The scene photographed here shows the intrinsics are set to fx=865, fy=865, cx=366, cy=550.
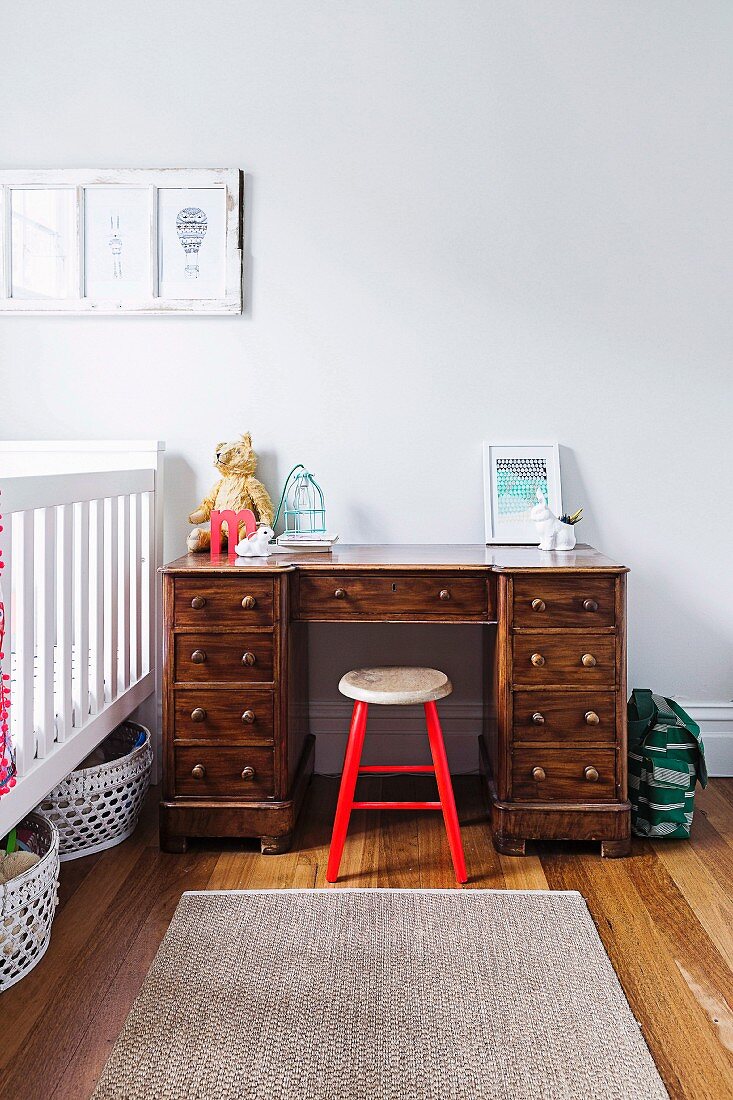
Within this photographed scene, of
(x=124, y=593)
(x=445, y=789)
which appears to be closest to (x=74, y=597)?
(x=124, y=593)

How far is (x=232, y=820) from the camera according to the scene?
86.0 inches

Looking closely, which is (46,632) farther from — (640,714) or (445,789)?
(640,714)

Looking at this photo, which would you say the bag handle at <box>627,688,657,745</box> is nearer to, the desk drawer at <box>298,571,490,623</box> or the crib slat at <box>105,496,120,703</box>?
the desk drawer at <box>298,571,490,623</box>

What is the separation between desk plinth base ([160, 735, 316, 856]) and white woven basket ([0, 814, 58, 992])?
0.41 m

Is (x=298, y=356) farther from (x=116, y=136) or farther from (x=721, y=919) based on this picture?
(x=721, y=919)

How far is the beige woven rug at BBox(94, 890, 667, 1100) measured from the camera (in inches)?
54.2

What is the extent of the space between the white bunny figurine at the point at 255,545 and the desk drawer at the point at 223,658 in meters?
0.25

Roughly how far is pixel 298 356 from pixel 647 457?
112 centimetres

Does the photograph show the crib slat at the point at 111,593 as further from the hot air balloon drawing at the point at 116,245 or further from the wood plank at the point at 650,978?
the wood plank at the point at 650,978

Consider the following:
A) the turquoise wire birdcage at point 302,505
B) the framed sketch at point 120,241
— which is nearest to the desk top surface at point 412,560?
the turquoise wire birdcage at point 302,505

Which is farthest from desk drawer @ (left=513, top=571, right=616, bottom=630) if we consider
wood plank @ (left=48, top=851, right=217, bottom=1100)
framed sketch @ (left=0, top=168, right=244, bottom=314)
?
framed sketch @ (left=0, top=168, right=244, bottom=314)

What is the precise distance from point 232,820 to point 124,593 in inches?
26.6

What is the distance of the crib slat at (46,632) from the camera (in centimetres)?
181

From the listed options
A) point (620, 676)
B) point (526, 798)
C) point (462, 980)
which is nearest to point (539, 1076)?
point (462, 980)
